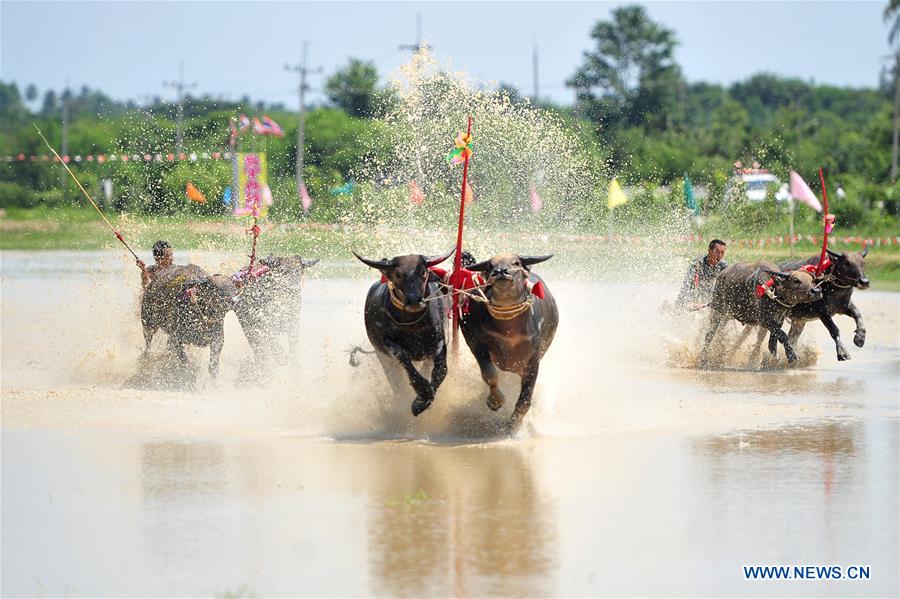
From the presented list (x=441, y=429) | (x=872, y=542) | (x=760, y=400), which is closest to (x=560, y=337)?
(x=760, y=400)

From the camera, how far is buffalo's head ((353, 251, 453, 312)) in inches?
412

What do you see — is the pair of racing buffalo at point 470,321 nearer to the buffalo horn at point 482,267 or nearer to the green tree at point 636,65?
the buffalo horn at point 482,267

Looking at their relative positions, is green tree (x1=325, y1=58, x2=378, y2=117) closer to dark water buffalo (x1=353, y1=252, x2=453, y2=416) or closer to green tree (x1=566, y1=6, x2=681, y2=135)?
green tree (x1=566, y1=6, x2=681, y2=135)

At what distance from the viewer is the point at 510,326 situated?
10.6 meters

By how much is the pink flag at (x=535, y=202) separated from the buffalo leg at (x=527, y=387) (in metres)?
9.70

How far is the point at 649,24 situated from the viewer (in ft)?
213

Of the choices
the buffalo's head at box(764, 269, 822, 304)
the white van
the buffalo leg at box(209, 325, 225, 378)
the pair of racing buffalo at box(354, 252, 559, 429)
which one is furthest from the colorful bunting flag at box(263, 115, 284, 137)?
the white van

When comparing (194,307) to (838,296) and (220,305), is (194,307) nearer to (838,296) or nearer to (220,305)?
(220,305)

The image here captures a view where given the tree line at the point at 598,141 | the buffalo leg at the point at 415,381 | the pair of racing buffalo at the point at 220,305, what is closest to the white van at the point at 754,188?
the tree line at the point at 598,141

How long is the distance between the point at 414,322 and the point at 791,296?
268 inches

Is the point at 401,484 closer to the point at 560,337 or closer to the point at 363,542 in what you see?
the point at 363,542

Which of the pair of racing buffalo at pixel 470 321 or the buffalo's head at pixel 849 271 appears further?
the buffalo's head at pixel 849 271

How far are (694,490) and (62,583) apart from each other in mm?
4223

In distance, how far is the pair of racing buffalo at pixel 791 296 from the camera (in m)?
16.0
